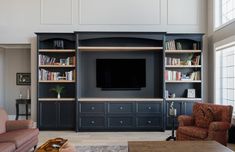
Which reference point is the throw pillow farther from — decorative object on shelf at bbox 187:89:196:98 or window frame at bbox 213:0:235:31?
window frame at bbox 213:0:235:31

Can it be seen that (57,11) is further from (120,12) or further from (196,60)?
(196,60)

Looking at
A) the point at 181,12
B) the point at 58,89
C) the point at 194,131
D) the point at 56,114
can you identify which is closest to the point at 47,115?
the point at 56,114

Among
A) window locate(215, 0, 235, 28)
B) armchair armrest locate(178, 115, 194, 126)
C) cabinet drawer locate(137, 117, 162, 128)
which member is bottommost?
cabinet drawer locate(137, 117, 162, 128)

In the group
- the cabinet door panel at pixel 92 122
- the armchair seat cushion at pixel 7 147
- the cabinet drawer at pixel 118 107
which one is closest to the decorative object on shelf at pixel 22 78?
the cabinet door panel at pixel 92 122

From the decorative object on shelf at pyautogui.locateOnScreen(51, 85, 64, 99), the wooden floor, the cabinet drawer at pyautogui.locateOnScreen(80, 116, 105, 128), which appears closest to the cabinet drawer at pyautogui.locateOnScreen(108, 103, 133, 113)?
the cabinet drawer at pyautogui.locateOnScreen(80, 116, 105, 128)

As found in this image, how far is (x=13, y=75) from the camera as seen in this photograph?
8578 millimetres

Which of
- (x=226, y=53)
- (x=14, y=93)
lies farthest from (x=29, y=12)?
(x=226, y=53)

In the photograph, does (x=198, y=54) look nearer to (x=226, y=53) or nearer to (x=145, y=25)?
(x=226, y=53)

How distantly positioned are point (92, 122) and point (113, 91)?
107 cm

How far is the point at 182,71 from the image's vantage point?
7043mm

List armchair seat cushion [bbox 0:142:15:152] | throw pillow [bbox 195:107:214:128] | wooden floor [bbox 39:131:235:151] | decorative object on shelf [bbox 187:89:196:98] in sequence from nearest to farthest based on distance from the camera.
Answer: armchair seat cushion [bbox 0:142:15:152] → throw pillow [bbox 195:107:214:128] → wooden floor [bbox 39:131:235:151] → decorative object on shelf [bbox 187:89:196:98]

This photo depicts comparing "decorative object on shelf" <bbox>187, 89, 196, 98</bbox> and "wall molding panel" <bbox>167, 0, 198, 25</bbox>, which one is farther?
"wall molding panel" <bbox>167, 0, 198, 25</bbox>

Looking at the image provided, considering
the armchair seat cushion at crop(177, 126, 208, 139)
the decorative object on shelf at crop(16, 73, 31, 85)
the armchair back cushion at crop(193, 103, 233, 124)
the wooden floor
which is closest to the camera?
the armchair seat cushion at crop(177, 126, 208, 139)

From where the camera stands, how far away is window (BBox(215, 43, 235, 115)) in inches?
233
